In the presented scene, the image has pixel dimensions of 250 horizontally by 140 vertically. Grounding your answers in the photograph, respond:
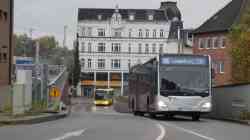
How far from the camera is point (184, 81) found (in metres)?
32.8

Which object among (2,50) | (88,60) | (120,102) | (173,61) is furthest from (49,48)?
(173,61)

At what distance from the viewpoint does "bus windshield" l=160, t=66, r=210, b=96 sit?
3262 centimetres

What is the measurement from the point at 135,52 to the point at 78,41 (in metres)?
12.3

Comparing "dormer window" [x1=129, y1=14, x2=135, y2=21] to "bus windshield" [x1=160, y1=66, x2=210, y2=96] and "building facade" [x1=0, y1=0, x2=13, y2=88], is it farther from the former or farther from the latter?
"bus windshield" [x1=160, y1=66, x2=210, y2=96]

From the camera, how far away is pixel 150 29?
452 ft

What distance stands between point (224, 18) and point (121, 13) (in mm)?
46305

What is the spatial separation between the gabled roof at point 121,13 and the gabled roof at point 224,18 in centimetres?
3935

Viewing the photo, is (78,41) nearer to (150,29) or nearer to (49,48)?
(150,29)

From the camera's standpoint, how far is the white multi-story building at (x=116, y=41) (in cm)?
13688

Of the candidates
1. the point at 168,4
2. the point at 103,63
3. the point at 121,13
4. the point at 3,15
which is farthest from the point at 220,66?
the point at 168,4

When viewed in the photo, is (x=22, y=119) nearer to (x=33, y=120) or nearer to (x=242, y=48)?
(x=33, y=120)

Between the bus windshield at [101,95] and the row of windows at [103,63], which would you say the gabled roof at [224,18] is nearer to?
the bus windshield at [101,95]

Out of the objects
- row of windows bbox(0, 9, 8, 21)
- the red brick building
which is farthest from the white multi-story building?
row of windows bbox(0, 9, 8, 21)

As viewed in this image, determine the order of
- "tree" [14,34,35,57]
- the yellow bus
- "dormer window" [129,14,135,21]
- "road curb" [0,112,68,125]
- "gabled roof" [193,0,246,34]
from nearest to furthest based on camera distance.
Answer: "road curb" [0,112,68,125] → "gabled roof" [193,0,246,34] → the yellow bus → "dormer window" [129,14,135,21] → "tree" [14,34,35,57]
